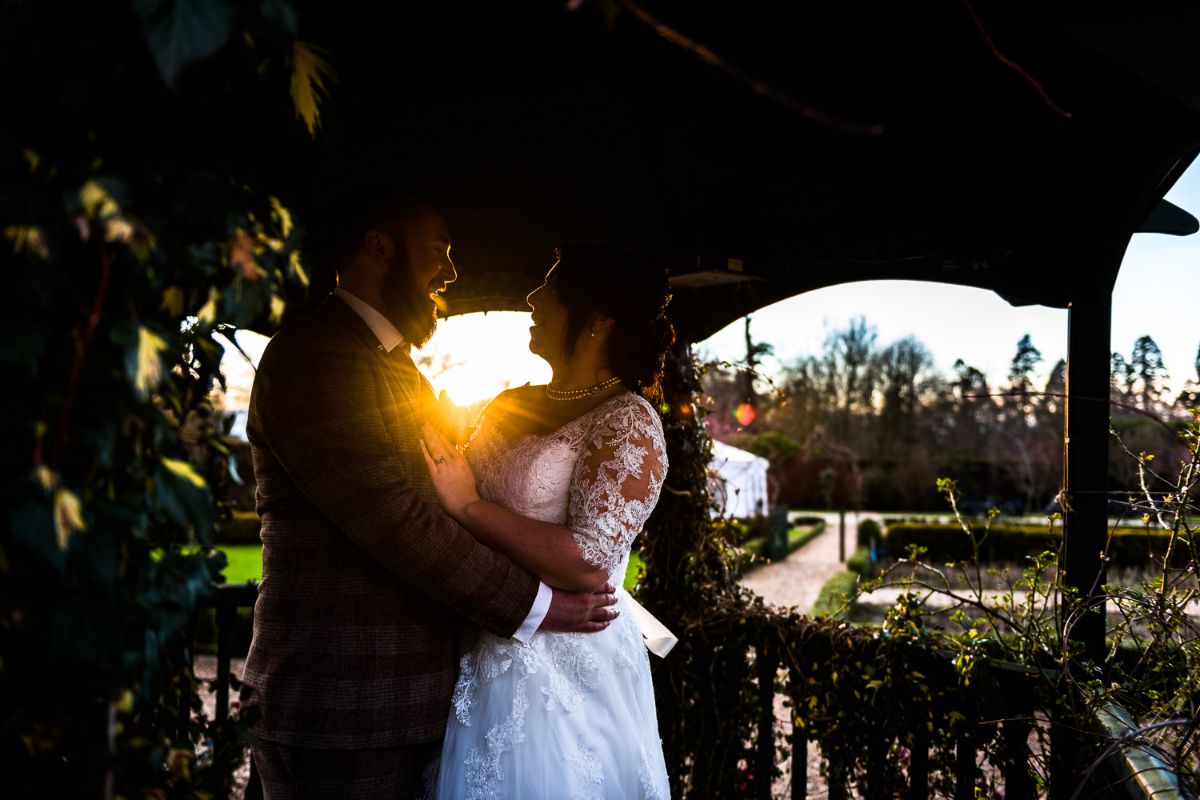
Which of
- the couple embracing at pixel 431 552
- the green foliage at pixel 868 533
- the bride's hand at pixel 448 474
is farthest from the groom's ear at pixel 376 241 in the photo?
the green foliage at pixel 868 533

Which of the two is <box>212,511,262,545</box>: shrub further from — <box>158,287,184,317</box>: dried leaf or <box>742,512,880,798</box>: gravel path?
<box>158,287,184,317</box>: dried leaf

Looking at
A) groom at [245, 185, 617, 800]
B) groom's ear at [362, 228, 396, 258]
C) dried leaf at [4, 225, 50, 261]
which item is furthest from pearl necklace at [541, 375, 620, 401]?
dried leaf at [4, 225, 50, 261]

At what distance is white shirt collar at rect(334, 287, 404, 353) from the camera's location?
2.01m

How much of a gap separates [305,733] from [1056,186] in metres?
2.63

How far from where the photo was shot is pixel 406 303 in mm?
2092

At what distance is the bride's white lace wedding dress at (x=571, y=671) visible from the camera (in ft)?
6.27

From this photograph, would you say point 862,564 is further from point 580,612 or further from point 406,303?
point 406,303

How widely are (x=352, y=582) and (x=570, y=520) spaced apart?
58 centimetres

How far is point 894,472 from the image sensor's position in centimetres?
2844

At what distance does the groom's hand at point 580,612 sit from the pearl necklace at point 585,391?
1.94 ft

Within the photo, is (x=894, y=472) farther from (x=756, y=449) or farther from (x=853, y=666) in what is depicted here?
(x=853, y=666)

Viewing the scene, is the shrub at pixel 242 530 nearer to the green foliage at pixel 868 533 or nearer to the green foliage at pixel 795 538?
the green foliage at pixel 795 538

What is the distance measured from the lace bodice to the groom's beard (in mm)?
419

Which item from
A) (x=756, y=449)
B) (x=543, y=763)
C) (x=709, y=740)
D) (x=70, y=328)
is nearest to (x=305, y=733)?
(x=543, y=763)
